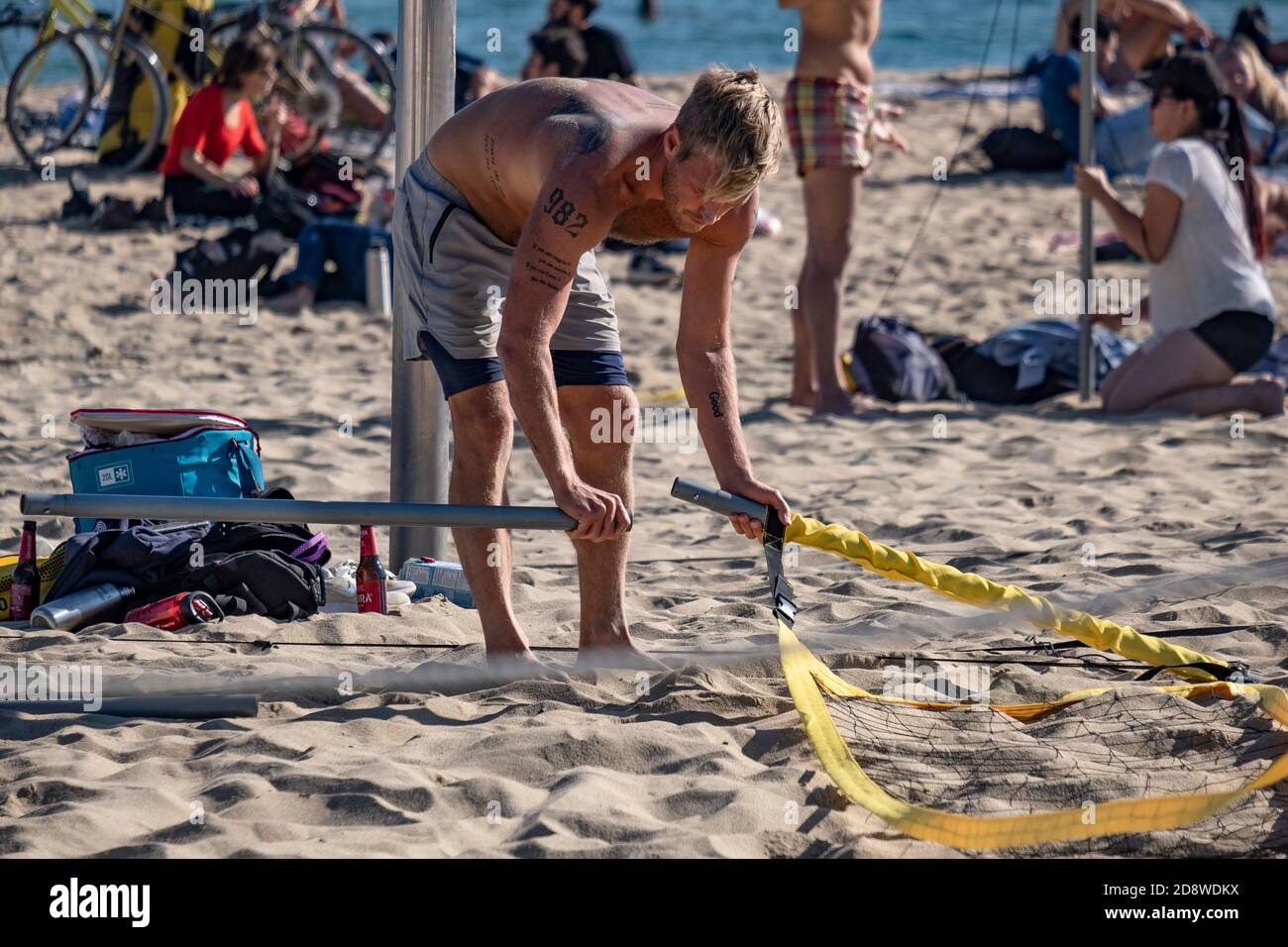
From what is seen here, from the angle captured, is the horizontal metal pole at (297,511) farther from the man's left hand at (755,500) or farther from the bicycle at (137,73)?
the bicycle at (137,73)

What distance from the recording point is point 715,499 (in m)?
3.19

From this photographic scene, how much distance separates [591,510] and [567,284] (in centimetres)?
44

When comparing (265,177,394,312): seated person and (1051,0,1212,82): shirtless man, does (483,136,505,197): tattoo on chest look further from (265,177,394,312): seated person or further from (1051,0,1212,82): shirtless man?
(1051,0,1212,82): shirtless man

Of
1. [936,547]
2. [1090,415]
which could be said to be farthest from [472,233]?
[1090,415]

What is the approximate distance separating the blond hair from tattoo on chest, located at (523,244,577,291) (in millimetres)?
292

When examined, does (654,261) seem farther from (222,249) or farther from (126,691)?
(126,691)

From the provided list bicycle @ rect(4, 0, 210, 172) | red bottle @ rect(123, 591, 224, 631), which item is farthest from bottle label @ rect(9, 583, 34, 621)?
bicycle @ rect(4, 0, 210, 172)

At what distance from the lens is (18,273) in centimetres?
785

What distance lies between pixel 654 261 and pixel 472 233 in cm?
524

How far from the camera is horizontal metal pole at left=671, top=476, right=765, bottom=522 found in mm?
3148

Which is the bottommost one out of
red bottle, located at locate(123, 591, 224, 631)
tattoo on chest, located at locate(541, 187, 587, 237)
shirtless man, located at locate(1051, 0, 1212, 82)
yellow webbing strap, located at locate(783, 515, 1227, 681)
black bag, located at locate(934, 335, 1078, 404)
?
red bottle, located at locate(123, 591, 224, 631)

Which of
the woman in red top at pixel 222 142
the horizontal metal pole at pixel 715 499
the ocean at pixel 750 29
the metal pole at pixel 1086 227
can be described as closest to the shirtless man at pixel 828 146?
the metal pole at pixel 1086 227

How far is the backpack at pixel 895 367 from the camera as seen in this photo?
253 inches

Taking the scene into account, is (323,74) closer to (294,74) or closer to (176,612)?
(294,74)
